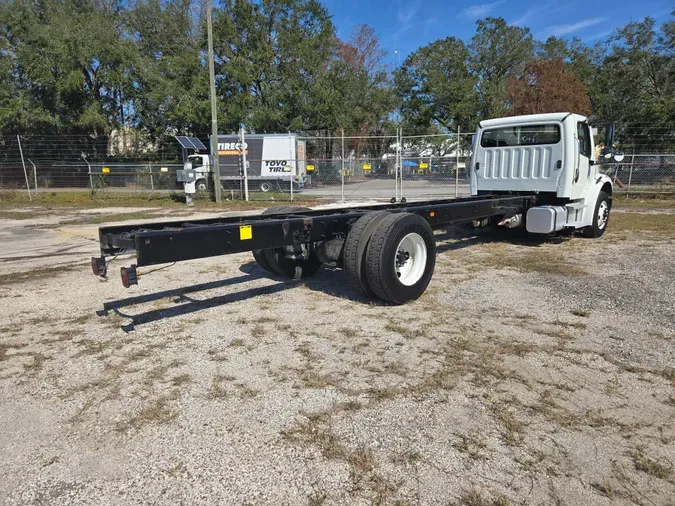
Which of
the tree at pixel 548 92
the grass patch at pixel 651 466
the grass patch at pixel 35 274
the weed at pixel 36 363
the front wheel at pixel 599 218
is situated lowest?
the weed at pixel 36 363

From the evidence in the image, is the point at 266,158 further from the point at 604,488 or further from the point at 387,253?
the point at 604,488

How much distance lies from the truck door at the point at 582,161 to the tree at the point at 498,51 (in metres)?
31.5

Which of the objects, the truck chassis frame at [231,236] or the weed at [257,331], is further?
the weed at [257,331]

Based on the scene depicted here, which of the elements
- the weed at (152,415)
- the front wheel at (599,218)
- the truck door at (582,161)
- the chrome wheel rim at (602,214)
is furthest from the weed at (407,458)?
the chrome wheel rim at (602,214)

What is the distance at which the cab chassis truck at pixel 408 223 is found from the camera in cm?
406

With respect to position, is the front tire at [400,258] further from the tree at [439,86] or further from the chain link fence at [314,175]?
the tree at [439,86]

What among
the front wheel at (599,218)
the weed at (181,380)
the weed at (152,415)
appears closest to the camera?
the weed at (152,415)

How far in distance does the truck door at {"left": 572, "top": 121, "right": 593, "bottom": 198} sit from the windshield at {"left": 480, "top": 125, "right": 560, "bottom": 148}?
1.44 feet

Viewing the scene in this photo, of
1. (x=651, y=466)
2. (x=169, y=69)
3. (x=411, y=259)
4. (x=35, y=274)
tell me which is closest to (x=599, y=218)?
(x=411, y=259)

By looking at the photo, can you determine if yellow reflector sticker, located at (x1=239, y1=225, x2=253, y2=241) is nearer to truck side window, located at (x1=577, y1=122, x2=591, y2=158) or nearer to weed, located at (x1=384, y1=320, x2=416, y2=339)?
weed, located at (x1=384, y1=320, x2=416, y2=339)

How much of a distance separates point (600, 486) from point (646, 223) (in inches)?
454

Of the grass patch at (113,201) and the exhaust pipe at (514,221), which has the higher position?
the exhaust pipe at (514,221)

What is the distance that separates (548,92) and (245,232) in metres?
33.3

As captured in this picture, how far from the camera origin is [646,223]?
1167 cm
